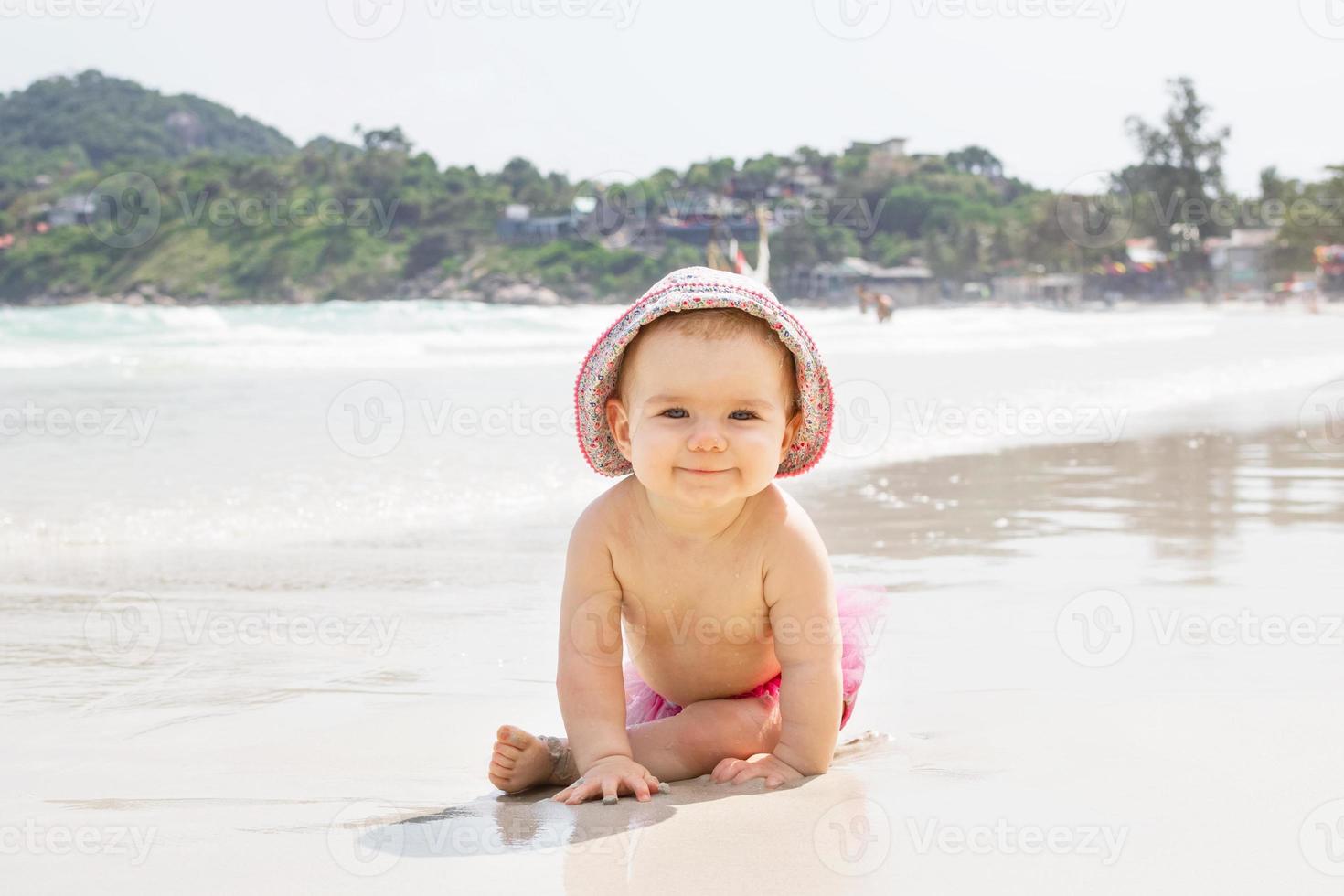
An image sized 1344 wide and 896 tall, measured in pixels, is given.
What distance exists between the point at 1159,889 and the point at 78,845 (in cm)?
146

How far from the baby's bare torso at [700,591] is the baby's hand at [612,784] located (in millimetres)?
331

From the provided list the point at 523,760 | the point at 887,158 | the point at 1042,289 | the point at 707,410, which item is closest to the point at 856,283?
the point at 1042,289

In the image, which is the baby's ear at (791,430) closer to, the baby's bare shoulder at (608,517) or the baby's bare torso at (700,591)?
the baby's bare torso at (700,591)

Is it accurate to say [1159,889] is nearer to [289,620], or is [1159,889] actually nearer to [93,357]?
[289,620]

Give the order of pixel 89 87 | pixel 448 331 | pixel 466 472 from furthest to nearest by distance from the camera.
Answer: pixel 89 87, pixel 448 331, pixel 466 472

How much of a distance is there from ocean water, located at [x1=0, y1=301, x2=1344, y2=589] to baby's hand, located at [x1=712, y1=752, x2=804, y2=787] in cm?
216

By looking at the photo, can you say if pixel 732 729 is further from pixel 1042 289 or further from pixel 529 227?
pixel 529 227

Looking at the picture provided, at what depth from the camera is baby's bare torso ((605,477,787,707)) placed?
2.55m

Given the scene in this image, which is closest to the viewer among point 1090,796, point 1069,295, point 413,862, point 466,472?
point 413,862

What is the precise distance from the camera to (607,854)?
1905 millimetres

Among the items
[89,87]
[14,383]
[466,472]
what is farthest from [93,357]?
[89,87]

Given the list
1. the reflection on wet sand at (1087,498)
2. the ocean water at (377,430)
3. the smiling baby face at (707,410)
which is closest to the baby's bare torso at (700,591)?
the smiling baby face at (707,410)

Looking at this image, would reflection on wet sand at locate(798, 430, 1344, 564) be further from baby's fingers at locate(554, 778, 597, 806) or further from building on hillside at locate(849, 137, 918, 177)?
building on hillside at locate(849, 137, 918, 177)

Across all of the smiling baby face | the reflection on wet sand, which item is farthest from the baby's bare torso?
the reflection on wet sand
